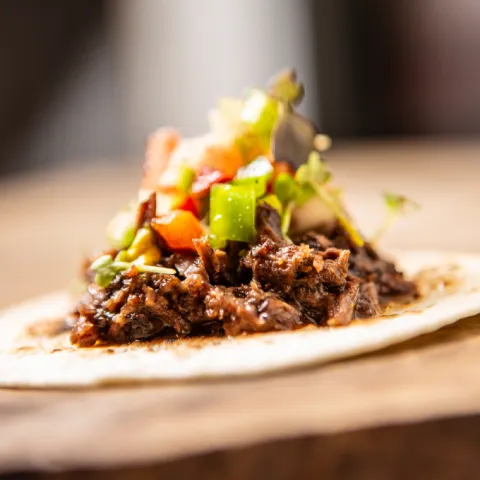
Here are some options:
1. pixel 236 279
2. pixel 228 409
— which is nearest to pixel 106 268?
pixel 236 279

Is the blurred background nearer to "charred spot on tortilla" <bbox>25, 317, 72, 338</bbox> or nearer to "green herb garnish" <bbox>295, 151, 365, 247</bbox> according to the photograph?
"charred spot on tortilla" <bbox>25, 317, 72, 338</bbox>

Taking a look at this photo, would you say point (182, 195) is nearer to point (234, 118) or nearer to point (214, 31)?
point (234, 118)

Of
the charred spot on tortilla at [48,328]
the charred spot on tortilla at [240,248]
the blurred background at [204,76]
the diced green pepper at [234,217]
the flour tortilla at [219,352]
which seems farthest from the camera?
the blurred background at [204,76]

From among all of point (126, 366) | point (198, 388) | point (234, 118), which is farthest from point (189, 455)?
point (234, 118)

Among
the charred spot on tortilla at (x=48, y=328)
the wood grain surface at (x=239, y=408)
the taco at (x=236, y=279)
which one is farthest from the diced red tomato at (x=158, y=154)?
the wood grain surface at (x=239, y=408)

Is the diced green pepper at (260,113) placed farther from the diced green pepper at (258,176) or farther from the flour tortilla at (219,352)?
the flour tortilla at (219,352)

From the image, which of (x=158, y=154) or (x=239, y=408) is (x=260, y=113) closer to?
(x=158, y=154)

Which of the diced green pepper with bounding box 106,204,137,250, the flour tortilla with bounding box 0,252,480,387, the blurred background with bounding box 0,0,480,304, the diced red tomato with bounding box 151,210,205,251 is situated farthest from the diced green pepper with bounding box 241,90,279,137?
the blurred background with bounding box 0,0,480,304
